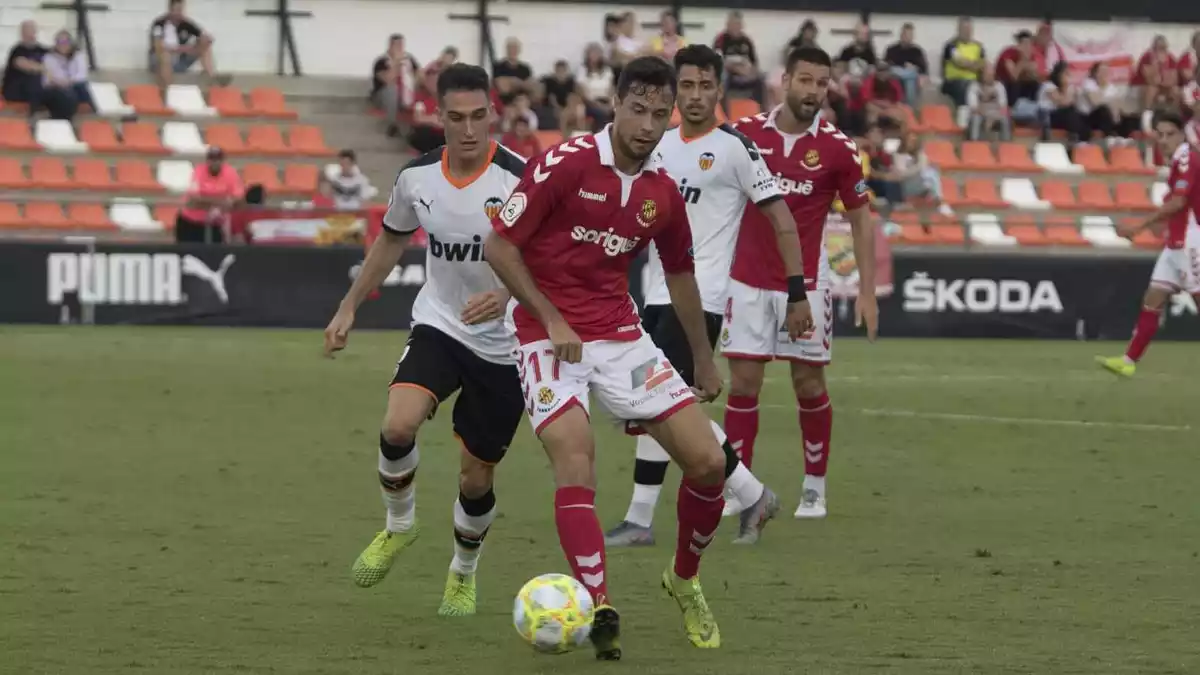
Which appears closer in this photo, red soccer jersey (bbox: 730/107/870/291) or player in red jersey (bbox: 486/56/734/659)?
player in red jersey (bbox: 486/56/734/659)

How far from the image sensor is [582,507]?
21.0 ft

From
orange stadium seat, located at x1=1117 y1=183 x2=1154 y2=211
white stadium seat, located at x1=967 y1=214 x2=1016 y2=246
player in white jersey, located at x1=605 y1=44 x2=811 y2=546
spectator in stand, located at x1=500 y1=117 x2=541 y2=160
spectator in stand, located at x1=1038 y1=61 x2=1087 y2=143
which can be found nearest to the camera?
player in white jersey, located at x1=605 y1=44 x2=811 y2=546

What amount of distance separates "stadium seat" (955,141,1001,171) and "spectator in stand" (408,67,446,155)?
8.53 m

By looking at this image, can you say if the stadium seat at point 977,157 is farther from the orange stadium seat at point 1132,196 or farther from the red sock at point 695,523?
the red sock at point 695,523

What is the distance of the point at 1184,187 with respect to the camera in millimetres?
17594

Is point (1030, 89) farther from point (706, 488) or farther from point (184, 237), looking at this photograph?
point (706, 488)

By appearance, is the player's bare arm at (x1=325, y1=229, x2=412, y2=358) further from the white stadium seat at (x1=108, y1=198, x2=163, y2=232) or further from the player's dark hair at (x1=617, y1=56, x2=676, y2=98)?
the white stadium seat at (x1=108, y1=198, x2=163, y2=232)

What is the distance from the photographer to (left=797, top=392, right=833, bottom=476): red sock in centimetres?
1000

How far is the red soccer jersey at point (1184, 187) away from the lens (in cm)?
1759

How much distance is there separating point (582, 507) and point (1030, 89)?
26.9m

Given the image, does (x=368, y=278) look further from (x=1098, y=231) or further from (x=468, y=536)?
(x=1098, y=231)

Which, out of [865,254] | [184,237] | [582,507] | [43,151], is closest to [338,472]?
[865,254]

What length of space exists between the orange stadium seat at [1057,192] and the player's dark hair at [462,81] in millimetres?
24198

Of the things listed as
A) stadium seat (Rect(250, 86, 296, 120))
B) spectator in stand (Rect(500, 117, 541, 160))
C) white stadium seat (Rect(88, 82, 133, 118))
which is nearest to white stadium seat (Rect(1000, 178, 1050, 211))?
spectator in stand (Rect(500, 117, 541, 160))
